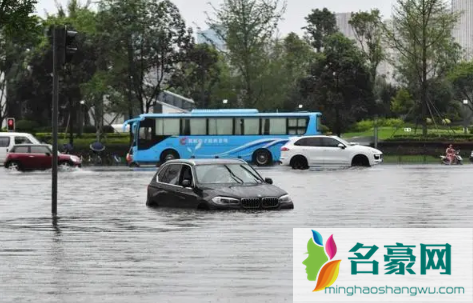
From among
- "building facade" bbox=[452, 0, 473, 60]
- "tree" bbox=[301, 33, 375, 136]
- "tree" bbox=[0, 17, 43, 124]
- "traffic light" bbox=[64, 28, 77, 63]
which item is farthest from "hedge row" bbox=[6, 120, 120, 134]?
"traffic light" bbox=[64, 28, 77, 63]

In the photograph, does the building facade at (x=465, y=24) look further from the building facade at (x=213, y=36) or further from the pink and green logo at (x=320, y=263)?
the pink and green logo at (x=320, y=263)

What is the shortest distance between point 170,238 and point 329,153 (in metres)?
35.2

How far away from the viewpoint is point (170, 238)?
18.0 metres

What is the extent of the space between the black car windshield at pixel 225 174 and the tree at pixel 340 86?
68615 millimetres

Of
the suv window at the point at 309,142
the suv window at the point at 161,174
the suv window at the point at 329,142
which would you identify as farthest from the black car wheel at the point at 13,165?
the suv window at the point at 161,174

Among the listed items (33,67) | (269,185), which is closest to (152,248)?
(269,185)

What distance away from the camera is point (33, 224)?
21438 millimetres

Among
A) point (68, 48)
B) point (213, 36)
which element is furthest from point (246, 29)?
point (68, 48)

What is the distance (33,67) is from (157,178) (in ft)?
238

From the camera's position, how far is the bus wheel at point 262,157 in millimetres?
60469

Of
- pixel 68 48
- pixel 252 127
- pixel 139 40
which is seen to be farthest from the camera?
pixel 139 40

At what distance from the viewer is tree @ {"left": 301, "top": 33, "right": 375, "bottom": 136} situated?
3772 inches

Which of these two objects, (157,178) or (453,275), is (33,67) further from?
(453,275)

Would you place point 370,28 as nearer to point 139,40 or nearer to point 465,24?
point 465,24
